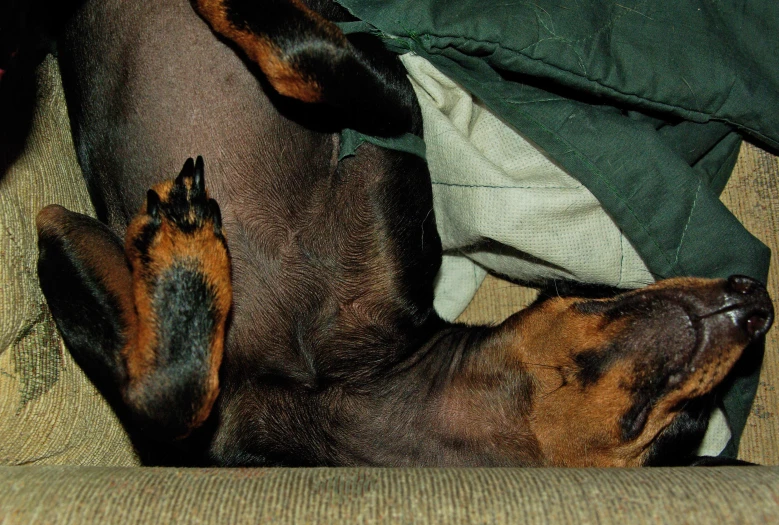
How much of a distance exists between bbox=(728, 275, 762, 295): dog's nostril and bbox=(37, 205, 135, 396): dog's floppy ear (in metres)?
1.70

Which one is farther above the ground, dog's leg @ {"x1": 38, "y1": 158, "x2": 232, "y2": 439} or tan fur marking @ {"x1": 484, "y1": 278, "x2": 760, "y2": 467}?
dog's leg @ {"x1": 38, "y1": 158, "x2": 232, "y2": 439}

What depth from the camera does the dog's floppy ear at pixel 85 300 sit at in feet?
6.38

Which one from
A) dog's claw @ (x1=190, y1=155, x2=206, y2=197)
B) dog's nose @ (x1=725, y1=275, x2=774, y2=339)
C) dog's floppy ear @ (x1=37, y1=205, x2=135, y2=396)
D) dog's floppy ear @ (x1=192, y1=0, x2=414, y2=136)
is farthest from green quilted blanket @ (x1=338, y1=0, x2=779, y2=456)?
dog's floppy ear @ (x1=37, y1=205, x2=135, y2=396)

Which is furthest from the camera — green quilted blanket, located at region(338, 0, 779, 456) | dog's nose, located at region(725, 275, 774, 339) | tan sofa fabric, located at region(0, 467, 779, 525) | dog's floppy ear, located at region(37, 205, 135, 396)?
green quilted blanket, located at region(338, 0, 779, 456)

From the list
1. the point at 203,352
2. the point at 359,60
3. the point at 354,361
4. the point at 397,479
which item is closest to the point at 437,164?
the point at 359,60

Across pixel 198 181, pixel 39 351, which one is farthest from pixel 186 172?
pixel 39 351

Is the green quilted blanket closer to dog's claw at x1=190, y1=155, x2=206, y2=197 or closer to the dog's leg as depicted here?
dog's claw at x1=190, y1=155, x2=206, y2=197

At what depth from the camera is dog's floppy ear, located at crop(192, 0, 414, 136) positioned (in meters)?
1.94

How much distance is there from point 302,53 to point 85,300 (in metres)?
0.95

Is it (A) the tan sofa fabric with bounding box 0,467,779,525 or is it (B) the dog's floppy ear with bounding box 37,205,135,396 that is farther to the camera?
(B) the dog's floppy ear with bounding box 37,205,135,396

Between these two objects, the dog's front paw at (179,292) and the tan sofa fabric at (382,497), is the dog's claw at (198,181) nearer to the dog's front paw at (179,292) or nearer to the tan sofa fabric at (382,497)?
the dog's front paw at (179,292)

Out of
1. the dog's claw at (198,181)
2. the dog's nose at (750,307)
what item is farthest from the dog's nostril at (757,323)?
the dog's claw at (198,181)

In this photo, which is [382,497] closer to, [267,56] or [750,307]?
[750,307]

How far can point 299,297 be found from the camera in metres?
2.11
